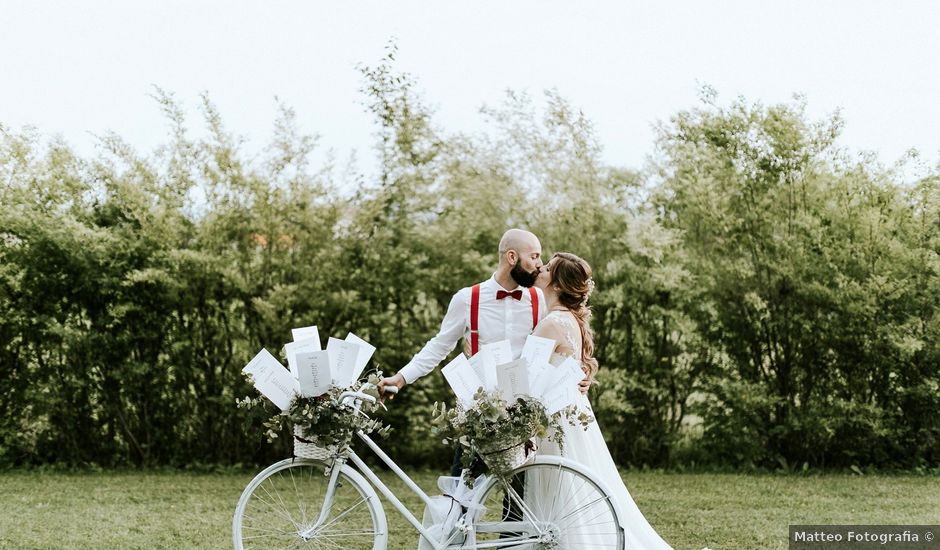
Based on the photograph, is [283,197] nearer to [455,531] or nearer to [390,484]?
[390,484]

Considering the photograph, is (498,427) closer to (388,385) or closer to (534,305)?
(388,385)

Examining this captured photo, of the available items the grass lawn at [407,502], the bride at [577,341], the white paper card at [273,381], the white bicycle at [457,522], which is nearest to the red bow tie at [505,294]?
the bride at [577,341]

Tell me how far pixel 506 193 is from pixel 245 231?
6.83 ft

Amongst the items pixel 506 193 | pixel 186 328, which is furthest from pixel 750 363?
pixel 186 328

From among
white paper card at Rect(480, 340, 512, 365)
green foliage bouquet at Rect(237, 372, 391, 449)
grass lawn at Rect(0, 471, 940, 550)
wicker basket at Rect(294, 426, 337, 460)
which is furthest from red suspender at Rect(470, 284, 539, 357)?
grass lawn at Rect(0, 471, 940, 550)

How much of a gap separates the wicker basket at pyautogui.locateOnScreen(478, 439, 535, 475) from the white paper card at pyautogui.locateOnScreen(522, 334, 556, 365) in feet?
0.96

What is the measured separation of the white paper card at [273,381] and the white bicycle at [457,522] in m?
0.21

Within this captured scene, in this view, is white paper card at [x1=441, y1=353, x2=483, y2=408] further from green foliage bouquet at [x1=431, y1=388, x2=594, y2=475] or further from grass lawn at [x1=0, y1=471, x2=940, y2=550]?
grass lawn at [x1=0, y1=471, x2=940, y2=550]

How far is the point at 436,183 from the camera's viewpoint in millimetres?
8094

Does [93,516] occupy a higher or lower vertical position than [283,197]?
lower

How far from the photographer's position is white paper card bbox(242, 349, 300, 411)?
153 inches

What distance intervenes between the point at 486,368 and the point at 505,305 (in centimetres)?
57

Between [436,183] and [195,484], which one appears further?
[436,183]

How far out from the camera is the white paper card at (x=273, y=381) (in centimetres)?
389
